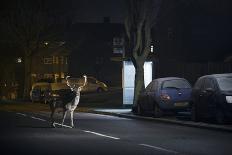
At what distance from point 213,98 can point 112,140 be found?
7018 millimetres

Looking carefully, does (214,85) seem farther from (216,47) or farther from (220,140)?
(216,47)

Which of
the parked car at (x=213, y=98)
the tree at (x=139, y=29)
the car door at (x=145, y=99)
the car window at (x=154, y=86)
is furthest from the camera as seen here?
the tree at (x=139, y=29)

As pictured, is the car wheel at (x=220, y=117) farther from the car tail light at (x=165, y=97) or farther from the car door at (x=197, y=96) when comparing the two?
the car tail light at (x=165, y=97)

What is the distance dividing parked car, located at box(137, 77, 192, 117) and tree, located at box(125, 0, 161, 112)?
6263mm

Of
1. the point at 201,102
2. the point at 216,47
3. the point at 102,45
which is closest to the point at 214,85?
the point at 201,102

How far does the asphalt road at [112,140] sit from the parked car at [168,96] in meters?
3.47

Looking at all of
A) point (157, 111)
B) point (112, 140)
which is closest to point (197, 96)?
point (157, 111)

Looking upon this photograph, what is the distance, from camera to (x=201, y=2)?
177 ft

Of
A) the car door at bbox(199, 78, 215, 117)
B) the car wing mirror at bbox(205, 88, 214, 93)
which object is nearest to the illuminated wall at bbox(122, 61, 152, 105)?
the car door at bbox(199, 78, 215, 117)

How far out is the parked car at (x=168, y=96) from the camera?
31.6 m

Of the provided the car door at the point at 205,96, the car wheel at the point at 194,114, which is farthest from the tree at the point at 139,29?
the car door at the point at 205,96

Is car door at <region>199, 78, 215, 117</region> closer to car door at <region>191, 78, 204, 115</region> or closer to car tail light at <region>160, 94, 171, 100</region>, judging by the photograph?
car door at <region>191, 78, 204, 115</region>

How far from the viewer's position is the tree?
38.6 meters

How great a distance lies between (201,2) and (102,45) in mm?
55659
